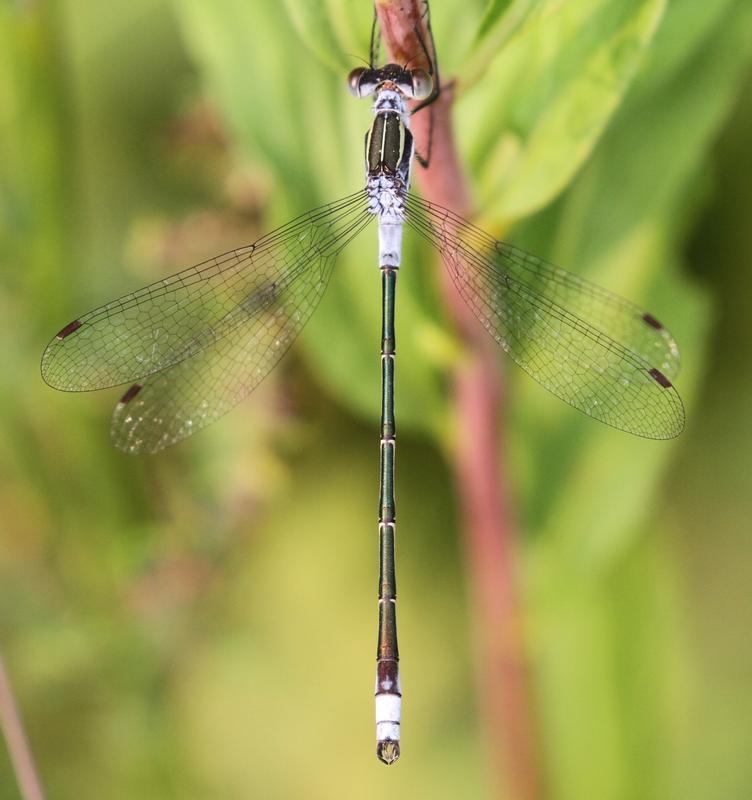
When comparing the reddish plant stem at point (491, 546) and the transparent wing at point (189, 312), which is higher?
the transparent wing at point (189, 312)

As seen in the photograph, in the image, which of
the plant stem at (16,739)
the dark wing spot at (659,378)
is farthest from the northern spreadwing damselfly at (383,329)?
the plant stem at (16,739)

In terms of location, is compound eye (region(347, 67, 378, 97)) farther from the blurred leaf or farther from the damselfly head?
the blurred leaf

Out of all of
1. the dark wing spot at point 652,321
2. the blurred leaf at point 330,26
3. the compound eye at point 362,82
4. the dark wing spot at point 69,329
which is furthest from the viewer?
the dark wing spot at point 69,329

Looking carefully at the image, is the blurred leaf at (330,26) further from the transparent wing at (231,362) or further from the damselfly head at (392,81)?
the transparent wing at (231,362)

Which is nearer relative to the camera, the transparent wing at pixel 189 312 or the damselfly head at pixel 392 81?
the damselfly head at pixel 392 81

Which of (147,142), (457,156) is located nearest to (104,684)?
(147,142)

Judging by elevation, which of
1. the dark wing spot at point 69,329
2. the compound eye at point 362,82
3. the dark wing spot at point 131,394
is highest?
the compound eye at point 362,82

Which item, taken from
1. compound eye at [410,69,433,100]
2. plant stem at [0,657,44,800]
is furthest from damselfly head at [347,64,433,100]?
plant stem at [0,657,44,800]

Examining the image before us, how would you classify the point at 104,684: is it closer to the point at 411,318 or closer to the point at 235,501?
the point at 235,501
